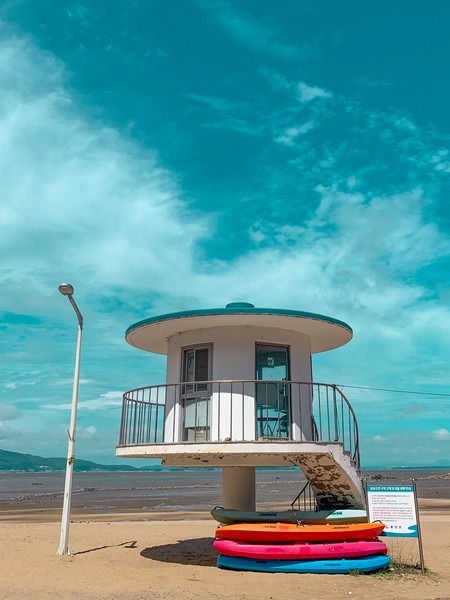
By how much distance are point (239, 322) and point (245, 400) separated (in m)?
1.80

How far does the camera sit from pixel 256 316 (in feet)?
44.3

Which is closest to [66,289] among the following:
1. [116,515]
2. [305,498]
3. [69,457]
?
[69,457]

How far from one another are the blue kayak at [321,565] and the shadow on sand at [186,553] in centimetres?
201

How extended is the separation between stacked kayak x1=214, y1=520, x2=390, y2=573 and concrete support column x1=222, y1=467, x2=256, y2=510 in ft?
7.09

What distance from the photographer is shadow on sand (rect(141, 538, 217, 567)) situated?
15375 millimetres

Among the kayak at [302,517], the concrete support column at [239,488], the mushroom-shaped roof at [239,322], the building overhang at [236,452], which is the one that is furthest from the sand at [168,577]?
the mushroom-shaped roof at [239,322]

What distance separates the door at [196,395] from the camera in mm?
13242

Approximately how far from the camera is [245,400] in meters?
13.1

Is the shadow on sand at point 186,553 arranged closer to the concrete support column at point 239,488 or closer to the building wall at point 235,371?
the concrete support column at point 239,488

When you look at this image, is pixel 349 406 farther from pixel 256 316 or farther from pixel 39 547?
pixel 39 547

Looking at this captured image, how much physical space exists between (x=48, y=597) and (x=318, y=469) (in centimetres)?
623

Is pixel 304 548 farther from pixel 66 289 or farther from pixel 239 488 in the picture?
pixel 66 289

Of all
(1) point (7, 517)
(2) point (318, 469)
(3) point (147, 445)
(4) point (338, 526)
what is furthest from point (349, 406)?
(1) point (7, 517)

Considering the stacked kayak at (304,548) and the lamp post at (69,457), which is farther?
the lamp post at (69,457)
